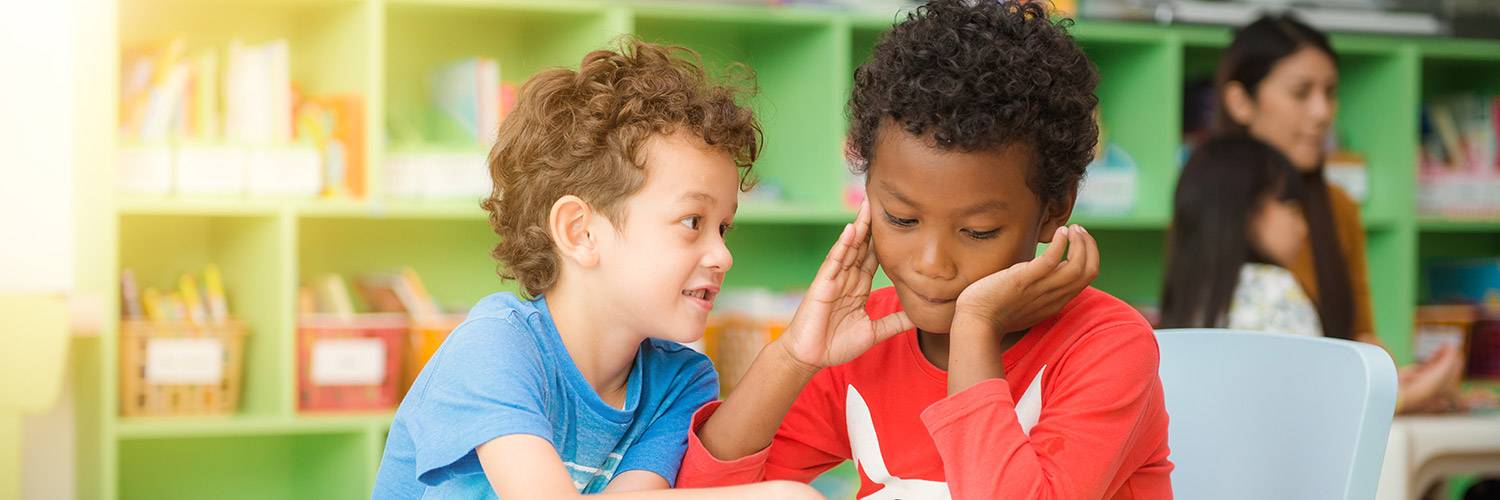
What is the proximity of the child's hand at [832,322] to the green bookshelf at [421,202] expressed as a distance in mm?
1384

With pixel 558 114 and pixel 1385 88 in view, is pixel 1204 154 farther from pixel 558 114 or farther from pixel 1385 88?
pixel 558 114

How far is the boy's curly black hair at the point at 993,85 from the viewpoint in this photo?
1.06 meters

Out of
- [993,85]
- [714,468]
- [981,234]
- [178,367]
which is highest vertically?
[993,85]

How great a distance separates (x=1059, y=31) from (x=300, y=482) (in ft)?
7.68

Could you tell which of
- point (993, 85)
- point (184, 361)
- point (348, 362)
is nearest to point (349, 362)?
point (348, 362)

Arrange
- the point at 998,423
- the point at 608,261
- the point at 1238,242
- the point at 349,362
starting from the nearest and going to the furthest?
the point at 998,423 < the point at 608,261 < the point at 1238,242 < the point at 349,362

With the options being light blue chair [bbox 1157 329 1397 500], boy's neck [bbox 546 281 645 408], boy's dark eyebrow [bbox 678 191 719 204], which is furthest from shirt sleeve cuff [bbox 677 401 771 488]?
light blue chair [bbox 1157 329 1397 500]

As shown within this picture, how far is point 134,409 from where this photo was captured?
100 inches

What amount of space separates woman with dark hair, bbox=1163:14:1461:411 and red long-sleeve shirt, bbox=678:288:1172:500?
1.42 meters

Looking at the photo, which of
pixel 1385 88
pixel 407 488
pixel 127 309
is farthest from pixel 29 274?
pixel 1385 88

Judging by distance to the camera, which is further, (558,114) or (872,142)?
(558,114)

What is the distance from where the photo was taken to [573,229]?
4.22 ft

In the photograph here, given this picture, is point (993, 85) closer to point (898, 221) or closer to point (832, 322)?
point (898, 221)

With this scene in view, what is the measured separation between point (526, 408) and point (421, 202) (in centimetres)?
166
